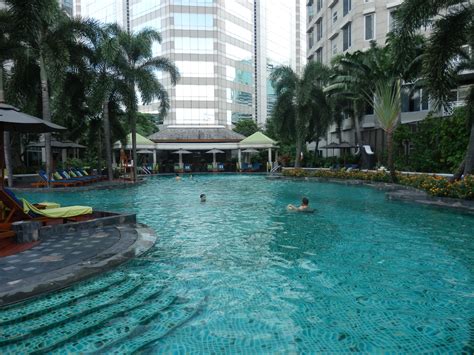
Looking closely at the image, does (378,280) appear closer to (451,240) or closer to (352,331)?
(352,331)

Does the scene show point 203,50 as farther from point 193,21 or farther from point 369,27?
point 369,27

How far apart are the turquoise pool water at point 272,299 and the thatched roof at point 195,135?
32.6 m

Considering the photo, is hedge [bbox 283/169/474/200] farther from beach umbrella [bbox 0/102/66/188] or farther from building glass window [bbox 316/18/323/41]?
building glass window [bbox 316/18/323/41]

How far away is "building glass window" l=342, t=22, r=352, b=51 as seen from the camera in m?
32.9

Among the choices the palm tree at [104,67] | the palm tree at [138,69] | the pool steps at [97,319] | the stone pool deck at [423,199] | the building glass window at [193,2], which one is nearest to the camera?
the pool steps at [97,319]

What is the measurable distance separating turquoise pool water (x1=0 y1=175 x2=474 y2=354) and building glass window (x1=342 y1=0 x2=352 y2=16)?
29256mm

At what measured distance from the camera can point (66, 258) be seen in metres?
6.02

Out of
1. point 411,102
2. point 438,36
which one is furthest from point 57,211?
point 411,102

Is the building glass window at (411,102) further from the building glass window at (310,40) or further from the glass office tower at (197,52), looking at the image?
the glass office tower at (197,52)

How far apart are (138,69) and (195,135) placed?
63.9 ft

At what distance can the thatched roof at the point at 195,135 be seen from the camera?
1617 inches

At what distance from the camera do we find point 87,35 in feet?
68.1

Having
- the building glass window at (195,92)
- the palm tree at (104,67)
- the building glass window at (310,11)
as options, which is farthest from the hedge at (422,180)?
the building glass window at (195,92)

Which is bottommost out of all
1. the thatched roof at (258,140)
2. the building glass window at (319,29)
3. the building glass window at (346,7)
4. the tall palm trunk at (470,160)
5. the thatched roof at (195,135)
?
the tall palm trunk at (470,160)
